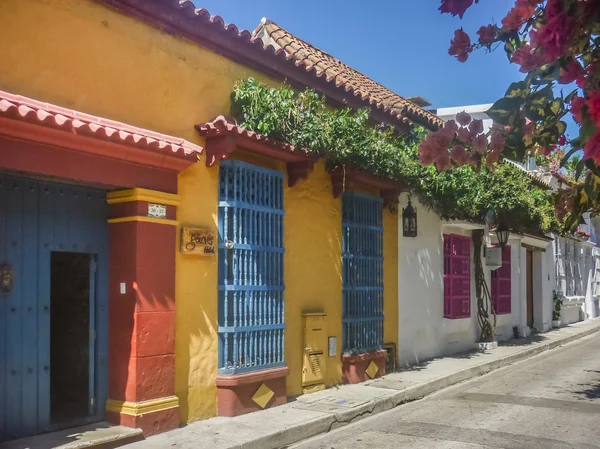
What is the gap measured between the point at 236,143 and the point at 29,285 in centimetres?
285

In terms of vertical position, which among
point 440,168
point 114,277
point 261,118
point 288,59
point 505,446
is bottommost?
point 505,446

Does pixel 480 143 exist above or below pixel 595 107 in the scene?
above

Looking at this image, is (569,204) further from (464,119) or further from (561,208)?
(464,119)

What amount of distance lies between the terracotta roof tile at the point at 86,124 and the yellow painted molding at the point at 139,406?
Result: 2.61 meters

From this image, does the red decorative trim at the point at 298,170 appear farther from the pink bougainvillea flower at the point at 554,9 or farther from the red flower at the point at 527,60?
the pink bougainvillea flower at the point at 554,9

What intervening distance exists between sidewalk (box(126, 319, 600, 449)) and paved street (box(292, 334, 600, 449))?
176 mm

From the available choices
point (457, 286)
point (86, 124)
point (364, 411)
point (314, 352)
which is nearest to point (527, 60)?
point (86, 124)

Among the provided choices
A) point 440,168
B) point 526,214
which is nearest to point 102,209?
point 440,168

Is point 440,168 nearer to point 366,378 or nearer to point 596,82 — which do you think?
point 596,82

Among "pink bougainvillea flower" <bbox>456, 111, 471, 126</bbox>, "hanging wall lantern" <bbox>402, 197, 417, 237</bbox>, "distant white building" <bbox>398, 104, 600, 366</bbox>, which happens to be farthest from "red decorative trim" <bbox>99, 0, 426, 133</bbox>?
"pink bougainvillea flower" <bbox>456, 111, 471, 126</bbox>

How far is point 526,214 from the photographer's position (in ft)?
50.3

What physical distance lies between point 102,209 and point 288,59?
3.51m

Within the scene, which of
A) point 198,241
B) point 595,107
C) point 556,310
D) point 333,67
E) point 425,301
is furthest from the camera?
point 556,310

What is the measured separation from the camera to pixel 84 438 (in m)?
6.01
